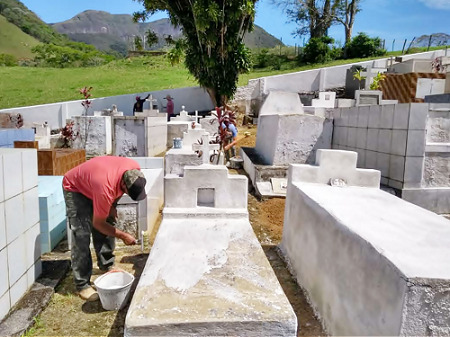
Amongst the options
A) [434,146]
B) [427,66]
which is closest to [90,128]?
[434,146]

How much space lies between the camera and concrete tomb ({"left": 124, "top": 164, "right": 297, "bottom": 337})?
2203 millimetres

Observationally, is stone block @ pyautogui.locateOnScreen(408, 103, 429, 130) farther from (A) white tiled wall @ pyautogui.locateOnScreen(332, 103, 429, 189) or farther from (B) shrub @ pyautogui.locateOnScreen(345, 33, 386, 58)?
(B) shrub @ pyautogui.locateOnScreen(345, 33, 386, 58)

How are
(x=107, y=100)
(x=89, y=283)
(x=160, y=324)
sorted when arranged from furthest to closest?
(x=107, y=100) < (x=89, y=283) < (x=160, y=324)

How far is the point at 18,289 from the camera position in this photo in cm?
304

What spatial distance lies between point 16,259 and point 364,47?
105 ft

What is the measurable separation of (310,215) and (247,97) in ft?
55.6

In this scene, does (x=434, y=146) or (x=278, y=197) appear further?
(x=278, y=197)

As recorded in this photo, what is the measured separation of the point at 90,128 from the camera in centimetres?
1131

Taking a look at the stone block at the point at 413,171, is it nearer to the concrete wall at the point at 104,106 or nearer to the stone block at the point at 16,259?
the stone block at the point at 16,259

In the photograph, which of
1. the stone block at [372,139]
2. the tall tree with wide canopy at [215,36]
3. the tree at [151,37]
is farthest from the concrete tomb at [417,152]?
the tree at [151,37]

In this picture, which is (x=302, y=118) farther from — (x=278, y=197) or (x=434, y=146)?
(x=434, y=146)

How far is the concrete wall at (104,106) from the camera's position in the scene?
54.3 feet

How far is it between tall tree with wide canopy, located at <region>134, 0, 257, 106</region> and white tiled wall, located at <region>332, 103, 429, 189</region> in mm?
10060

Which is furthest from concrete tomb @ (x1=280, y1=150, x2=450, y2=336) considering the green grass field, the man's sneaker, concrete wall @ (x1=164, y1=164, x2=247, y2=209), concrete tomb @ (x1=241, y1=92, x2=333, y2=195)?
the green grass field
